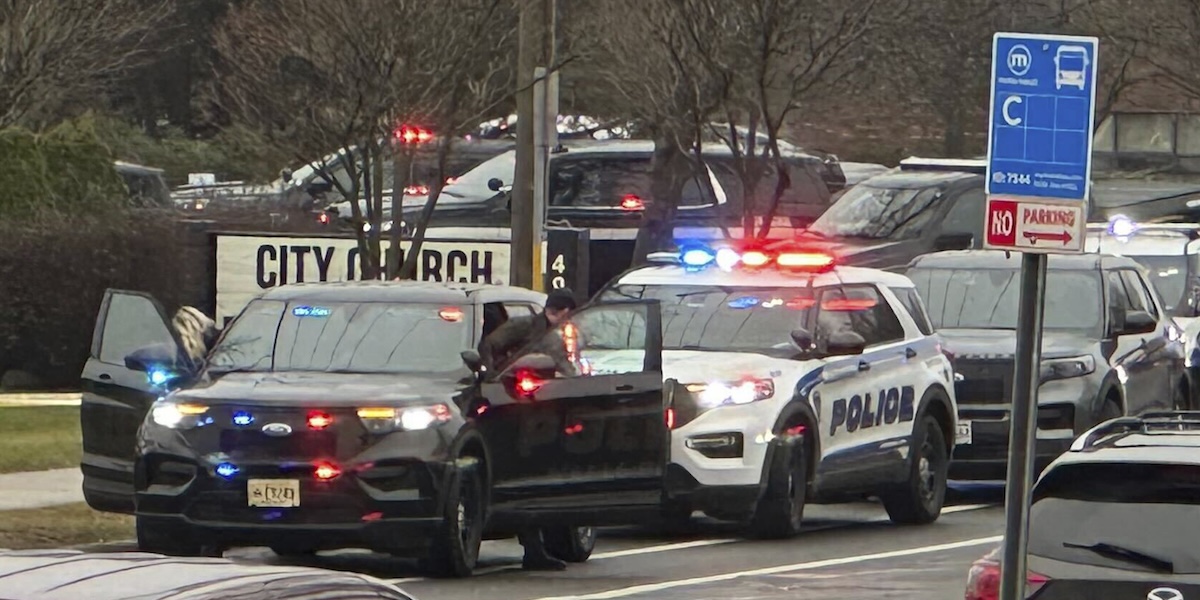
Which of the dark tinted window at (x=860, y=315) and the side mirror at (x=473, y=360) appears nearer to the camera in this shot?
the side mirror at (x=473, y=360)

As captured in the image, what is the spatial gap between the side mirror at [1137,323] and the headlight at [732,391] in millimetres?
4696

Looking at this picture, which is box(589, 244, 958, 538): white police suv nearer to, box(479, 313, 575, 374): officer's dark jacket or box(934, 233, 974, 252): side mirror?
box(479, 313, 575, 374): officer's dark jacket

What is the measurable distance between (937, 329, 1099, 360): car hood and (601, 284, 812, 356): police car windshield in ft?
8.71

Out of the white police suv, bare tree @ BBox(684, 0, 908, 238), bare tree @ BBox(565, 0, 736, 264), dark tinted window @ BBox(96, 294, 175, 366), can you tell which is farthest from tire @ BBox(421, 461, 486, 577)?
bare tree @ BBox(684, 0, 908, 238)

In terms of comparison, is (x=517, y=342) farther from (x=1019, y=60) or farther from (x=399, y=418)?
(x=1019, y=60)

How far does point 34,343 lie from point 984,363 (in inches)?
394

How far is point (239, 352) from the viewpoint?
1321 cm

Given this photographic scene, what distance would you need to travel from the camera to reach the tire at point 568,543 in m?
13.7

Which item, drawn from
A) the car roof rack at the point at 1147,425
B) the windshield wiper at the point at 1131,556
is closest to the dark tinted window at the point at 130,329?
the car roof rack at the point at 1147,425

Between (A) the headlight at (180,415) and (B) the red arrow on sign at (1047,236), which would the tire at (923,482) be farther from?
(B) the red arrow on sign at (1047,236)

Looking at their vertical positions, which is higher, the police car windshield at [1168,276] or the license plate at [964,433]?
the police car windshield at [1168,276]

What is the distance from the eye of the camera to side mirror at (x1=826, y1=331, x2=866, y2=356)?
15.0 m

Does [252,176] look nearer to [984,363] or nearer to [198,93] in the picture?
[198,93]

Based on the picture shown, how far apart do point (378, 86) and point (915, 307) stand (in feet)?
18.5
